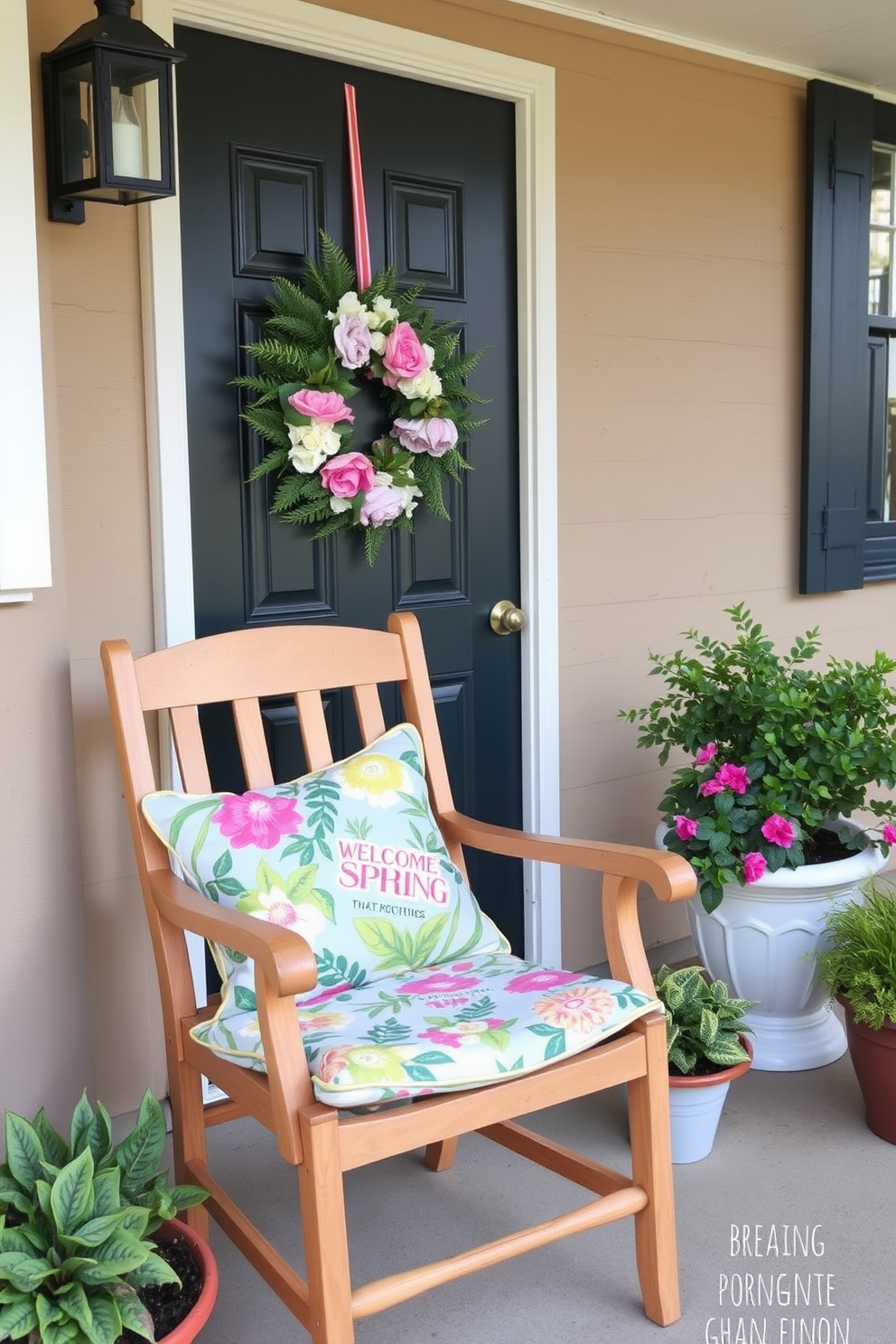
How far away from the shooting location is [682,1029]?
2309 millimetres

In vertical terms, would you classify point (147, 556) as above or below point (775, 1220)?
above

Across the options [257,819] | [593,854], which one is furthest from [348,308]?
[593,854]

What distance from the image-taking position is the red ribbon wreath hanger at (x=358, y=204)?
2449 millimetres

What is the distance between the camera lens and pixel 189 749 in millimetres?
2027

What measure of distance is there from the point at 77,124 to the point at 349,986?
4.62ft

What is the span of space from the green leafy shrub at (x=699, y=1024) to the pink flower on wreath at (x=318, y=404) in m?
1.21

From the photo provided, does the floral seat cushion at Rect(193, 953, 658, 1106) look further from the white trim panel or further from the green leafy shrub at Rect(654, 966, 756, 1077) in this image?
the white trim panel

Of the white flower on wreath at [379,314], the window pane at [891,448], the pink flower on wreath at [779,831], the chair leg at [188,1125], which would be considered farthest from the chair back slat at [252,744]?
the window pane at [891,448]

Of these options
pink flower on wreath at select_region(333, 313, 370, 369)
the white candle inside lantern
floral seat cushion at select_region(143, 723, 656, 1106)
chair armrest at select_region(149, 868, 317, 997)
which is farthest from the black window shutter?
chair armrest at select_region(149, 868, 317, 997)

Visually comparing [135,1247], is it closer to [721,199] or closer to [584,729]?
[584,729]

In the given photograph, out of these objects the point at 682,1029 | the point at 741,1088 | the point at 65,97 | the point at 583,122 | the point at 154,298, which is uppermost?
the point at 583,122

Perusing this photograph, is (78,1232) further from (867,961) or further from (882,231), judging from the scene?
(882,231)

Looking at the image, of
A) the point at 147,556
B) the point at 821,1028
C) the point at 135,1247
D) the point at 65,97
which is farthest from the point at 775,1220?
the point at 65,97

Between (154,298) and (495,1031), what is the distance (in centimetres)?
140
